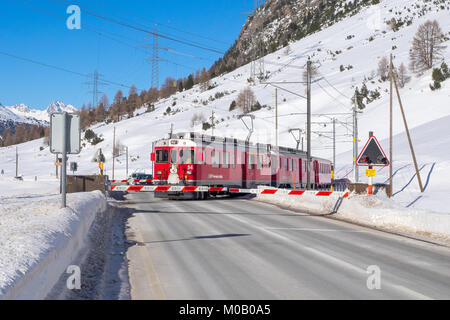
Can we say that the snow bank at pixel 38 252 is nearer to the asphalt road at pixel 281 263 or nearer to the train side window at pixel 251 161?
the asphalt road at pixel 281 263

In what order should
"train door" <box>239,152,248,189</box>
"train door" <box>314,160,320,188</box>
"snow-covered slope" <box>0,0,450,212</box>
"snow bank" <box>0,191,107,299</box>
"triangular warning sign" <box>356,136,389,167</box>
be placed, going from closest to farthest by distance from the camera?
"snow bank" <box>0,191,107,299</box> < "triangular warning sign" <box>356,136,389,167</box> < "train door" <box>239,152,248,189</box> < "train door" <box>314,160,320,188</box> < "snow-covered slope" <box>0,0,450,212</box>

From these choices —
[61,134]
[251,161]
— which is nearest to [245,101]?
[251,161]

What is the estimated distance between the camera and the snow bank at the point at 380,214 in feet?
38.1

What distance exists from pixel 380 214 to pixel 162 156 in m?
14.7

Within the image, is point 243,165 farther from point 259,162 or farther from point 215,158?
point 215,158

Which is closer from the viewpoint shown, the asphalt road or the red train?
the asphalt road

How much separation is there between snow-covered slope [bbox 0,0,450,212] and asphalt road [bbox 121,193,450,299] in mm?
15382

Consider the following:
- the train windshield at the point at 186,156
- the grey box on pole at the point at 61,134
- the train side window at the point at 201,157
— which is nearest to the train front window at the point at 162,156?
the train windshield at the point at 186,156

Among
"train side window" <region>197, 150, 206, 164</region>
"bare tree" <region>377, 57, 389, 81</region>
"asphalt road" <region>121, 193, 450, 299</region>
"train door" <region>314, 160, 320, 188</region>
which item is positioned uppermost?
"bare tree" <region>377, 57, 389, 81</region>

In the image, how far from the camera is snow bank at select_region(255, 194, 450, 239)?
11.6 meters

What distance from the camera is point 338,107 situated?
267ft

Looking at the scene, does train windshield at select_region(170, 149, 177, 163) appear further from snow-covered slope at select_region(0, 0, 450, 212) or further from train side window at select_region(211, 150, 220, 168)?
snow-covered slope at select_region(0, 0, 450, 212)

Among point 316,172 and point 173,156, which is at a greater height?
point 173,156

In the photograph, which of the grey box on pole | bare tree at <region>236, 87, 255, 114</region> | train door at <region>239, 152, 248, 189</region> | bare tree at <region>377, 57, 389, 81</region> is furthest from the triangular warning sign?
bare tree at <region>236, 87, 255, 114</region>
